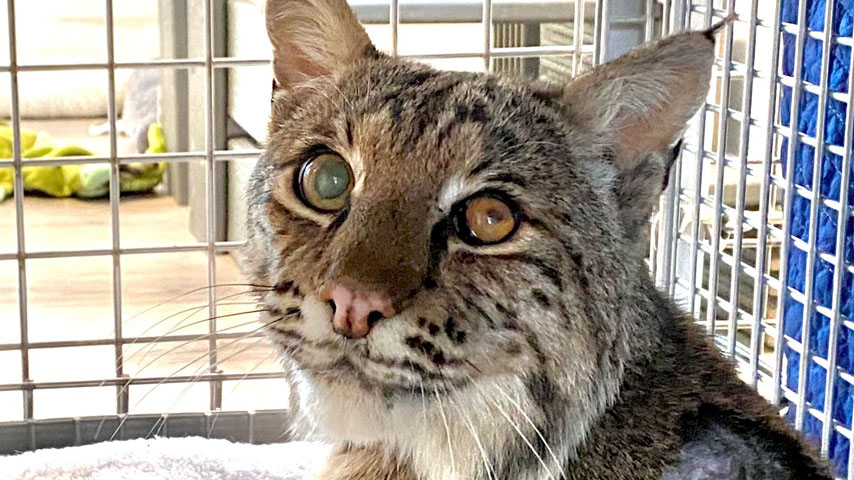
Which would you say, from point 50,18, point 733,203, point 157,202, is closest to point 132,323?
point 157,202

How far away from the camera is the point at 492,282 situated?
1.44 m

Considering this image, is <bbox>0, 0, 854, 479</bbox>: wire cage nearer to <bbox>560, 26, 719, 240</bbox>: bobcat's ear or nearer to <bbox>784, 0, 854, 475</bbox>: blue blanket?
<bbox>784, 0, 854, 475</bbox>: blue blanket

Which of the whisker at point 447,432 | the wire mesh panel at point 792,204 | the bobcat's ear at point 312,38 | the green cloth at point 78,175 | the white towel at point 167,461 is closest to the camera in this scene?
the whisker at point 447,432

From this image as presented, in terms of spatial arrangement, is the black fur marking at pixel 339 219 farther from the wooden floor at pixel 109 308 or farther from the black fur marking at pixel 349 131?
the wooden floor at pixel 109 308

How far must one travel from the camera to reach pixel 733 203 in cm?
224

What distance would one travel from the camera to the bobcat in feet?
4.61

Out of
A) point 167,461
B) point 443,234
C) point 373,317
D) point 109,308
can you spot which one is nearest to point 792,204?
point 443,234

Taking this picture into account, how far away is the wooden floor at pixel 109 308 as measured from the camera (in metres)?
2.70

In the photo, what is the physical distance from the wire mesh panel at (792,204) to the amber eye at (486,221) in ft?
1.94

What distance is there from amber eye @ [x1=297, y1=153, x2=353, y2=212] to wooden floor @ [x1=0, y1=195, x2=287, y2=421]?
67cm

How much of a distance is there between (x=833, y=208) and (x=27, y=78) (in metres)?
4.47

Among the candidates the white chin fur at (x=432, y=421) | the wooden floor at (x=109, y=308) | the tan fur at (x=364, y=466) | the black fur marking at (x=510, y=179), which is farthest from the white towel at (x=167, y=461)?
the black fur marking at (x=510, y=179)

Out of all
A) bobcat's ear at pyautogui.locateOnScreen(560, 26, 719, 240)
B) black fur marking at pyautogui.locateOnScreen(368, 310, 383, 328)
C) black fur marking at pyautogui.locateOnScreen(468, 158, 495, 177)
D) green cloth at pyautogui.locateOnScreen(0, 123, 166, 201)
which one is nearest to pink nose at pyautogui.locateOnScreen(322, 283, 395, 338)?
black fur marking at pyautogui.locateOnScreen(368, 310, 383, 328)

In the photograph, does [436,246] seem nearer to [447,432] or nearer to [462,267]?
[462,267]
